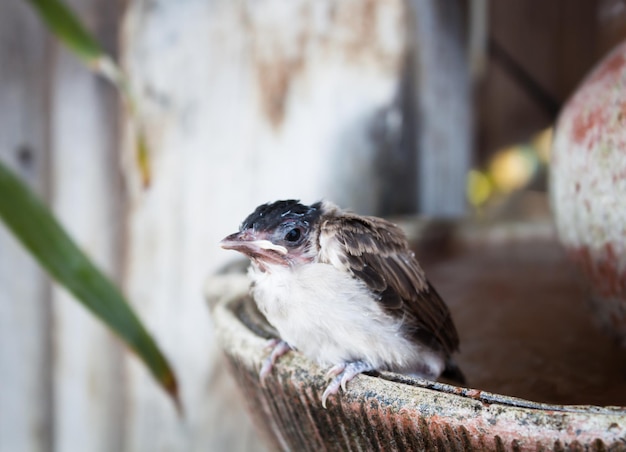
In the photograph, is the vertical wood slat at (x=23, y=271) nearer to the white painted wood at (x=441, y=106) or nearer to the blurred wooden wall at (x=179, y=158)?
the blurred wooden wall at (x=179, y=158)

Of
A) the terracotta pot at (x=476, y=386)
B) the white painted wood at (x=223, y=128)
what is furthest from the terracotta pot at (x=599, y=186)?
the white painted wood at (x=223, y=128)

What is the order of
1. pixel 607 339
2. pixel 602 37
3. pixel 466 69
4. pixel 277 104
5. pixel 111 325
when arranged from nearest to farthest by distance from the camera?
pixel 607 339, pixel 111 325, pixel 602 37, pixel 277 104, pixel 466 69

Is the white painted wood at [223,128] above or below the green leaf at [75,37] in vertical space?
below

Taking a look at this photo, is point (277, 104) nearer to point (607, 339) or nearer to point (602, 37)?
point (602, 37)

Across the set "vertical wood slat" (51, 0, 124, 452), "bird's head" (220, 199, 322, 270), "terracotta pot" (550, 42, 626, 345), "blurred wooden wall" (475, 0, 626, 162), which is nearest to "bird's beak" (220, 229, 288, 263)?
"bird's head" (220, 199, 322, 270)

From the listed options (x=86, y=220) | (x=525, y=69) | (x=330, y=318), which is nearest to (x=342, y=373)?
(x=330, y=318)

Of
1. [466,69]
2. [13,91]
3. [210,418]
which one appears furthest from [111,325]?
[466,69]

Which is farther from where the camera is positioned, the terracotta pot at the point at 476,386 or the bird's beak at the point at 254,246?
the bird's beak at the point at 254,246
